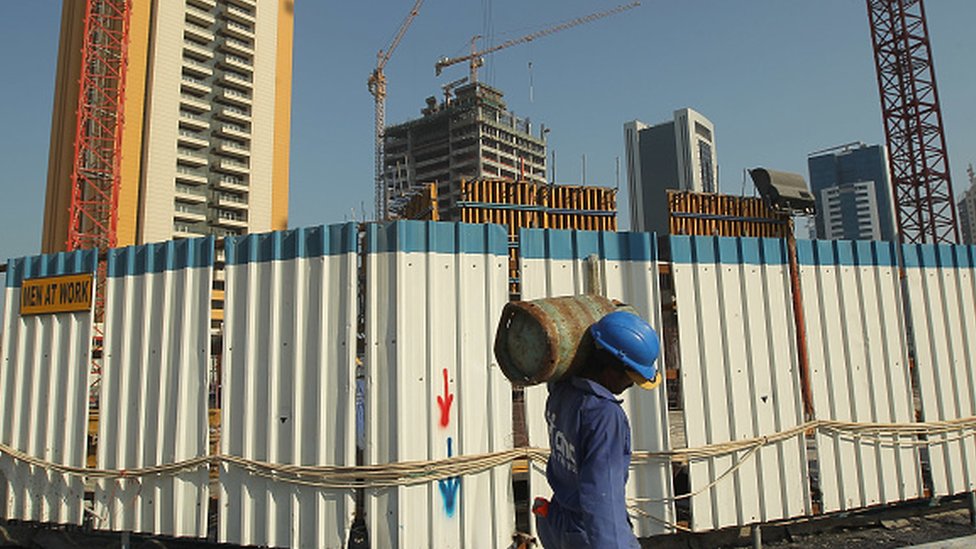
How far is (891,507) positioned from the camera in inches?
277

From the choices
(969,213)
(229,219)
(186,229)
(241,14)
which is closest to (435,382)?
(186,229)

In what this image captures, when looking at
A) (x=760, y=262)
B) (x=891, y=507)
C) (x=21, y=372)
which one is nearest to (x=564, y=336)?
(x=760, y=262)

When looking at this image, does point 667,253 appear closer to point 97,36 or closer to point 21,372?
point 21,372

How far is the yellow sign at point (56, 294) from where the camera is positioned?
6812 millimetres

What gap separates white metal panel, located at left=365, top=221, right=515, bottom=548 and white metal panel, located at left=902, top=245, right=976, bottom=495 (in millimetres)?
5457

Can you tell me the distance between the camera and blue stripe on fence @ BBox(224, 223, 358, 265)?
575 centimetres

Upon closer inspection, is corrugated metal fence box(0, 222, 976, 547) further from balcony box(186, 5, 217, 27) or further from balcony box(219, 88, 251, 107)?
balcony box(186, 5, 217, 27)

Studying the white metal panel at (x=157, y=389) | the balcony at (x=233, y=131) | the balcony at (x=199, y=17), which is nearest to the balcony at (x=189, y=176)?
the balcony at (x=233, y=131)

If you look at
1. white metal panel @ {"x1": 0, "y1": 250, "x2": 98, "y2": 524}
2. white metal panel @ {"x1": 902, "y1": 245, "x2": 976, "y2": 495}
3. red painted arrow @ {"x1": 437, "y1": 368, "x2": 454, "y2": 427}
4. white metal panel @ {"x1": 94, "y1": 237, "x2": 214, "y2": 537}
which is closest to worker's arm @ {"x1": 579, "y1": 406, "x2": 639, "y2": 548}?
red painted arrow @ {"x1": 437, "y1": 368, "x2": 454, "y2": 427}

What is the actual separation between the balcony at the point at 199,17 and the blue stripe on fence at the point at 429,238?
78.7m

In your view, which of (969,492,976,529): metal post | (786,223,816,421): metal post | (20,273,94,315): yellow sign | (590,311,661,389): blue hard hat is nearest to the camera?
(590,311,661,389): blue hard hat

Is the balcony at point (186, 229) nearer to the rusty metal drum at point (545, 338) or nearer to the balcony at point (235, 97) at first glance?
the balcony at point (235, 97)

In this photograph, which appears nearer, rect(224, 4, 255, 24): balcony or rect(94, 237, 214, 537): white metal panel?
rect(94, 237, 214, 537): white metal panel

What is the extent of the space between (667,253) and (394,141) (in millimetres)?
139537
